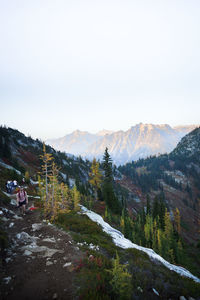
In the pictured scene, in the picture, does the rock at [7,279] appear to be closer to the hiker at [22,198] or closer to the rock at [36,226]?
the rock at [36,226]

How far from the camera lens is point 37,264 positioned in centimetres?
815

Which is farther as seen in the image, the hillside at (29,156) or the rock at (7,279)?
the hillside at (29,156)

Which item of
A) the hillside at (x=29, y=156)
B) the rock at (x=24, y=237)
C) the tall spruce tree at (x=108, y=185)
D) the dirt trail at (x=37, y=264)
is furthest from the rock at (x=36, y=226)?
the hillside at (x=29, y=156)

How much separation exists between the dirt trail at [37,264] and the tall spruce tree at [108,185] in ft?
96.5

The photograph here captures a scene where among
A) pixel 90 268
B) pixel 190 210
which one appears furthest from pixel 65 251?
pixel 190 210

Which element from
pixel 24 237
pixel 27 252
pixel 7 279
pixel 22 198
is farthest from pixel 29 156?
pixel 7 279

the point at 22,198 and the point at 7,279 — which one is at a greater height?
the point at 22,198

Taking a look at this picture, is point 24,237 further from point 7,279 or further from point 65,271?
point 65,271

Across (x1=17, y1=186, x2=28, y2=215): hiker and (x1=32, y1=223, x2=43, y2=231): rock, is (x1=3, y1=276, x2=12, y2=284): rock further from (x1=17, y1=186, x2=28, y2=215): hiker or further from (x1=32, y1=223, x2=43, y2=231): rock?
(x1=17, y1=186, x2=28, y2=215): hiker

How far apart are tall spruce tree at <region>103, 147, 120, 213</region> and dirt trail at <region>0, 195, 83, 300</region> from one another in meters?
29.4

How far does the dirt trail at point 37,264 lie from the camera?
20.8 feet

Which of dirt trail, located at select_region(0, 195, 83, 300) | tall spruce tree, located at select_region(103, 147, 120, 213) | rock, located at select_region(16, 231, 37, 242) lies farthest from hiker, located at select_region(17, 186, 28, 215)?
tall spruce tree, located at select_region(103, 147, 120, 213)

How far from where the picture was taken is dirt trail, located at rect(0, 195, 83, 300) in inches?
249

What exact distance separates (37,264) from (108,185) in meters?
35.8
